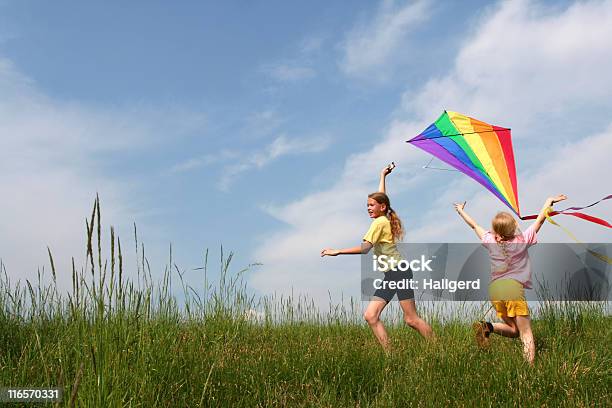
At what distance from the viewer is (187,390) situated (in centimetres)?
424

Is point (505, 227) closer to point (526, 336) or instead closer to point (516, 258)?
point (516, 258)

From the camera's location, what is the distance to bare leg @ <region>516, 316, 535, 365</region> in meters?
5.78

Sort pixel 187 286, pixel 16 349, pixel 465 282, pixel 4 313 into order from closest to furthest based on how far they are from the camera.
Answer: pixel 16 349 < pixel 4 313 < pixel 187 286 < pixel 465 282

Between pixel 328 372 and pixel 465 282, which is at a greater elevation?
pixel 465 282

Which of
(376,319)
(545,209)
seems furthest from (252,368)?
(545,209)

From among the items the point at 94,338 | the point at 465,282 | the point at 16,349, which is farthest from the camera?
the point at 465,282

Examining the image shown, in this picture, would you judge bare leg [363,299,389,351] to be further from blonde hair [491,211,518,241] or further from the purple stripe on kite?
the purple stripe on kite

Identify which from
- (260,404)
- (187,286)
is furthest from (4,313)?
(260,404)

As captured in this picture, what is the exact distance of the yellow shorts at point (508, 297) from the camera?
6.08 metres

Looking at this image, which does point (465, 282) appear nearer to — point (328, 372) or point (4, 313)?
point (328, 372)

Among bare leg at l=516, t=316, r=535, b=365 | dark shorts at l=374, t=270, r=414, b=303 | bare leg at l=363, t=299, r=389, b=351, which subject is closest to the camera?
bare leg at l=516, t=316, r=535, b=365

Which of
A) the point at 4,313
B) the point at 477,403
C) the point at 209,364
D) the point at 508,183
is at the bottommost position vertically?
the point at 477,403

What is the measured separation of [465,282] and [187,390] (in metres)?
5.15

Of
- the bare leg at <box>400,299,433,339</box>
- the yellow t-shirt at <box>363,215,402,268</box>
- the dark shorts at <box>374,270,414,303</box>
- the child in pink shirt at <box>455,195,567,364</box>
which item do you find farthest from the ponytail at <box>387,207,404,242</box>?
the child in pink shirt at <box>455,195,567,364</box>
